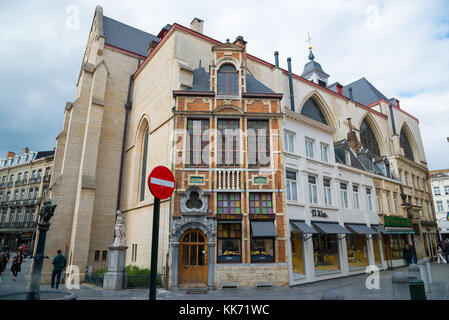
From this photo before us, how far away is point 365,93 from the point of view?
1352 inches

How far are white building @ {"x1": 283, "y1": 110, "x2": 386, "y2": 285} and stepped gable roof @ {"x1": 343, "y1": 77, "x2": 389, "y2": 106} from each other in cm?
1839

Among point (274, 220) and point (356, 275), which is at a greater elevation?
point (274, 220)

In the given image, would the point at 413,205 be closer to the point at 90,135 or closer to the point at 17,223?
the point at 90,135

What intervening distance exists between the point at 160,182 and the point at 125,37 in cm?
2530

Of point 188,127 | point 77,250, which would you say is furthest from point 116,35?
point 77,250

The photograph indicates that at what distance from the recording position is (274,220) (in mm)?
12383

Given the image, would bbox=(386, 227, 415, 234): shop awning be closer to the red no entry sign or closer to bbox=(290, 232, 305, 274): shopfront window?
bbox=(290, 232, 305, 274): shopfront window

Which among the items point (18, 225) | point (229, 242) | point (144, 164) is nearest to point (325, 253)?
point (229, 242)

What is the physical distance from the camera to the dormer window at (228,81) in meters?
14.0

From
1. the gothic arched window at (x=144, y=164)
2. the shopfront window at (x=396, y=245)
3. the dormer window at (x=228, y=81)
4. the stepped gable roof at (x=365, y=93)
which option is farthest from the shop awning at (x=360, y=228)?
the stepped gable roof at (x=365, y=93)

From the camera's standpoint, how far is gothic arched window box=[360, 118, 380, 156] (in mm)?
28172

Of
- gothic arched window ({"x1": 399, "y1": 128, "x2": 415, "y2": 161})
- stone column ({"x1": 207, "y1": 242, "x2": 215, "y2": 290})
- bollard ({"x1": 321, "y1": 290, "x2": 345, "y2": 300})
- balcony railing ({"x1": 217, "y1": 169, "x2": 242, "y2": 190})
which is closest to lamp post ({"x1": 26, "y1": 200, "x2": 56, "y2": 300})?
bollard ({"x1": 321, "y1": 290, "x2": 345, "y2": 300})
